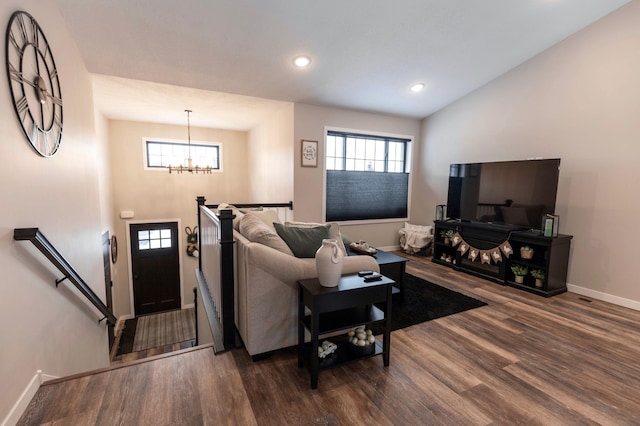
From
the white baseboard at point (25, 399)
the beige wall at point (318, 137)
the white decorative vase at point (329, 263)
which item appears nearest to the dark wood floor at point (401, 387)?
the white baseboard at point (25, 399)

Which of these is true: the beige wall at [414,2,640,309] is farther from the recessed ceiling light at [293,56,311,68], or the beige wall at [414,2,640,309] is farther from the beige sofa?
the beige sofa

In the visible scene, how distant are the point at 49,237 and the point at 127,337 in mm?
4284

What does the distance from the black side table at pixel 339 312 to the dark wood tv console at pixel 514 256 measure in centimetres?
257

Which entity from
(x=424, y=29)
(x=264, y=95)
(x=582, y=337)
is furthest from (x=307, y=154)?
(x=582, y=337)

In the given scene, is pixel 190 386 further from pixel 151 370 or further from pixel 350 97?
pixel 350 97

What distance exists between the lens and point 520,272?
3.70 meters

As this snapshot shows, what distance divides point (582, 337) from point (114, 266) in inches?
274

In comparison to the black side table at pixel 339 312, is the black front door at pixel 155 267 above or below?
below

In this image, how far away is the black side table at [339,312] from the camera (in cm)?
179

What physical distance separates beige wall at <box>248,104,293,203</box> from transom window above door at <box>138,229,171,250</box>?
6.59 feet

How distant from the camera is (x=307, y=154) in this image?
15.3ft

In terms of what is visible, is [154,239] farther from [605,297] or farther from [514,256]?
[605,297]

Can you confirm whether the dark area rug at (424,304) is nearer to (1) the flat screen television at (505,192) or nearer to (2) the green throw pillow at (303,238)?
(2) the green throw pillow at (303,238)

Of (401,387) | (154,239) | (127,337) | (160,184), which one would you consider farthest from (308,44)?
(127,337)
